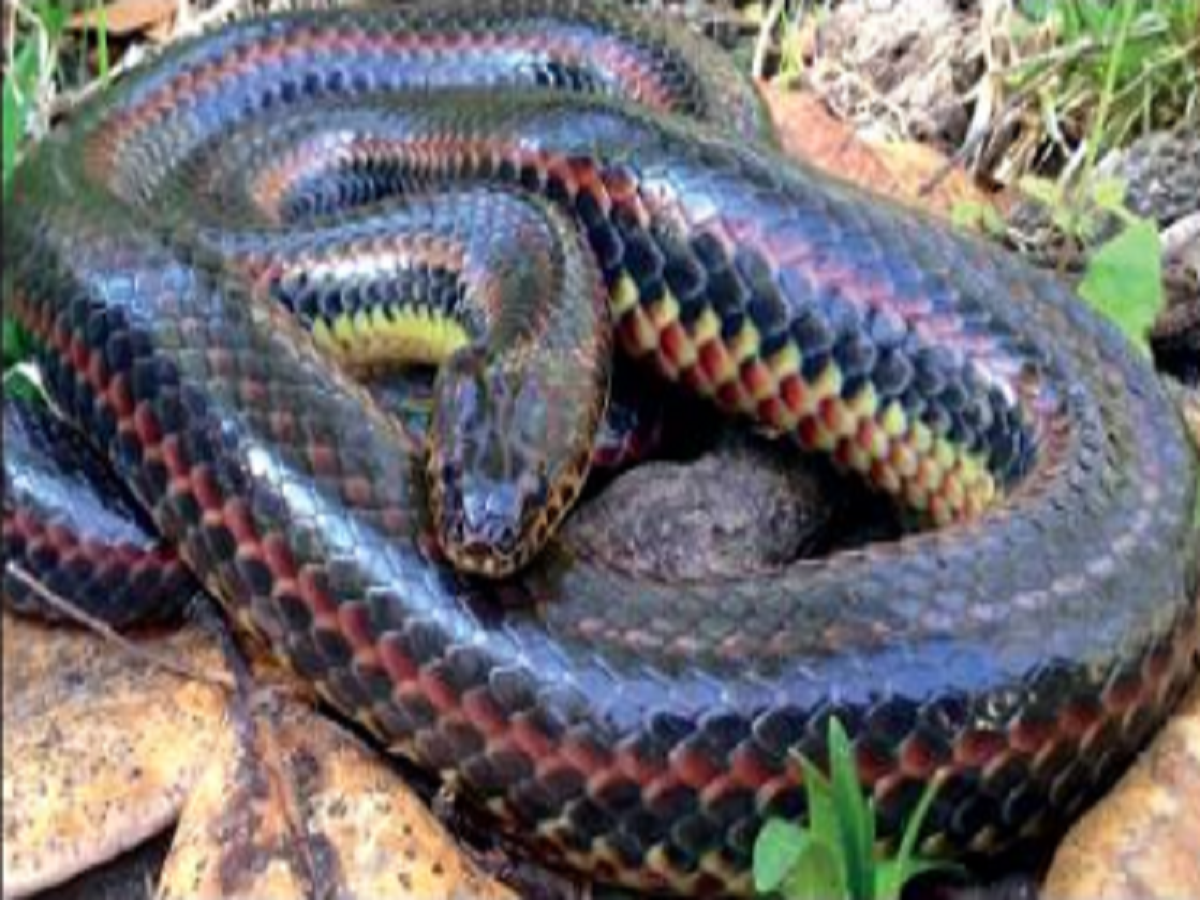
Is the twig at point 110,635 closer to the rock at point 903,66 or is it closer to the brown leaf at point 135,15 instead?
the brown leaf at point 135,15

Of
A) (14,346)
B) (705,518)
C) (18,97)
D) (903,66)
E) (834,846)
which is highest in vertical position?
(18,97)

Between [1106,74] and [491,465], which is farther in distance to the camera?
[1106,74]

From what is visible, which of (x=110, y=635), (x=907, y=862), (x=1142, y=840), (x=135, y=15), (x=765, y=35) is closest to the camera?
(x=907, y=862)

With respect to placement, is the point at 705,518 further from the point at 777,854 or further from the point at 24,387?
the point at 24,387

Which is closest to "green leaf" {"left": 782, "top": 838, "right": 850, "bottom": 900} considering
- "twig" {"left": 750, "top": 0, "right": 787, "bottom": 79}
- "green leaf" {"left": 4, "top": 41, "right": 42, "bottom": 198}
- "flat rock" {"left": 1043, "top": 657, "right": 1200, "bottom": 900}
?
"flat rock" {"left": 1043, "top": 657, "right": 1200, "bottom": 900}

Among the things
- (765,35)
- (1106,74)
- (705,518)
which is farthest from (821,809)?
(765,35)

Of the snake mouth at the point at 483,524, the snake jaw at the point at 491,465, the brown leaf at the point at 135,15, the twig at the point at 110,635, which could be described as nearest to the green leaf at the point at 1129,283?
the snake jaw at the point at 491,465

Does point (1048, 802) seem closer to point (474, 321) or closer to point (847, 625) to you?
point (847, 625)
